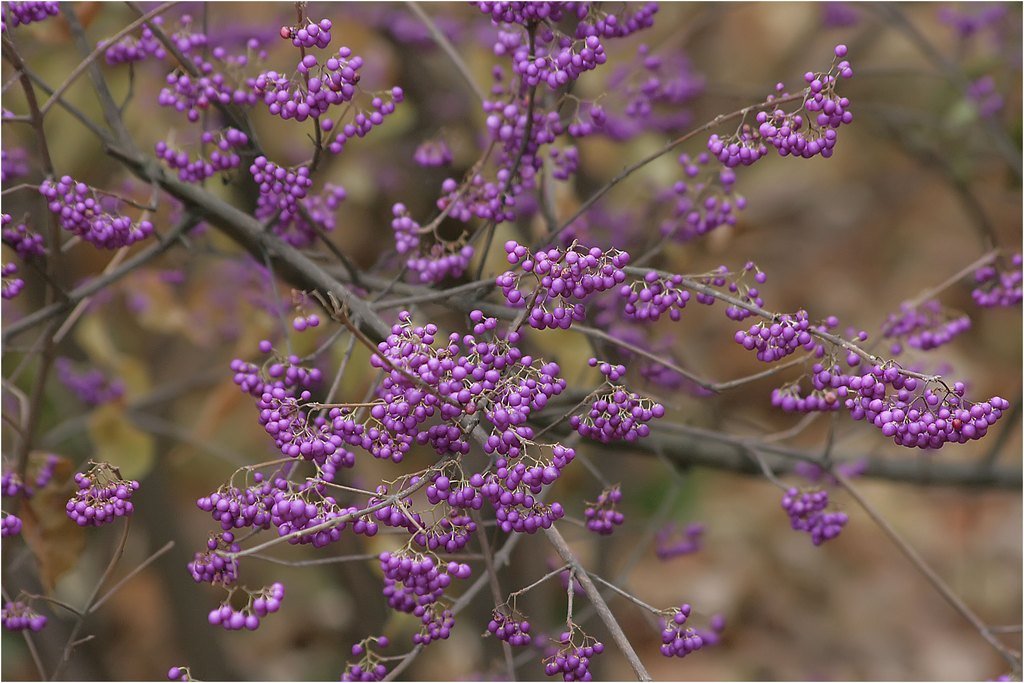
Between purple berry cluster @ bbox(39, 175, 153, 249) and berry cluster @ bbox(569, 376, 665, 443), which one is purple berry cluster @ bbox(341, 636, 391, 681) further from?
purple berry cluster @ bbox(39, 175, 153, 249)

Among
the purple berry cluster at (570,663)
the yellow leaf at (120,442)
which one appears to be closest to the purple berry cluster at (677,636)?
the purple berry cluster at (570,663)

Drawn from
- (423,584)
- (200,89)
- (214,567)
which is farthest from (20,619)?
(200,89)

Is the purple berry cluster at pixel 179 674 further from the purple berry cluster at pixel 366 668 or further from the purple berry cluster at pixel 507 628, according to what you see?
the purple berry cluster at pixel 507 628

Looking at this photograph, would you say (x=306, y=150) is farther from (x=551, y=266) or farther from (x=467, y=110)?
(x=551, y=266)

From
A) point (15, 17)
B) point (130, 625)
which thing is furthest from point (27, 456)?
point (130, 625)

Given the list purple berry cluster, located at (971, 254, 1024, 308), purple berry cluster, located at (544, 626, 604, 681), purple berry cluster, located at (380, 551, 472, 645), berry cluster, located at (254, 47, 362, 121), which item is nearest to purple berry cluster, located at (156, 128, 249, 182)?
berry cluster, located at (254, 47, 362, 121)
